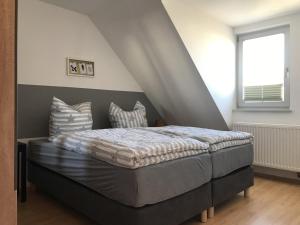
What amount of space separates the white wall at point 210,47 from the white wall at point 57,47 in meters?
1.26

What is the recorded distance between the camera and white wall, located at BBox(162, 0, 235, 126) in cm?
278

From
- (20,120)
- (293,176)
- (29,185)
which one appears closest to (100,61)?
(20,120)

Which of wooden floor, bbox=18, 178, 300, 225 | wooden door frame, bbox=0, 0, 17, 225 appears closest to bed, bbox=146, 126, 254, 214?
wooden floor, bbox=18, 178, 300, 225

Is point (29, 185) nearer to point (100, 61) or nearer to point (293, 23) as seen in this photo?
point (100, 61)

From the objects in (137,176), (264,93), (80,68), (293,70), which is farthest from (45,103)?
(293,70)

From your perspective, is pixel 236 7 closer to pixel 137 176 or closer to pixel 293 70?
pixel 293 70

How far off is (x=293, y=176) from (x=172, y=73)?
2.06 meters

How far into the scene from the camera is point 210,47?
320 centimetres

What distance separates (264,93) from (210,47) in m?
1.02

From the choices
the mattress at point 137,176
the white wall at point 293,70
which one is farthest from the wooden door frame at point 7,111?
the white wall at point 293,70

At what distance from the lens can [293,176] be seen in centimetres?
321

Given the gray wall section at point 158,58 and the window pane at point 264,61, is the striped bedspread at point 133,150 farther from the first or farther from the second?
the window pane at point 264,61

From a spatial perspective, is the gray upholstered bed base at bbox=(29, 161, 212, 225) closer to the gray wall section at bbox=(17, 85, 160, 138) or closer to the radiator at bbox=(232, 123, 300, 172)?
the gray wall section at bbox=(17, 85, 160, 138)

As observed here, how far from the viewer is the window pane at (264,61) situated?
3.31 m
